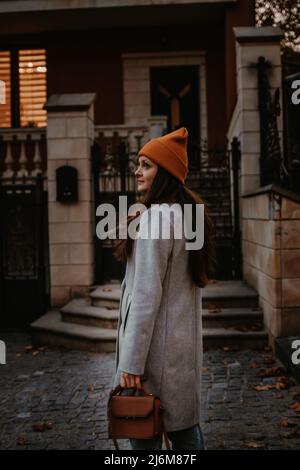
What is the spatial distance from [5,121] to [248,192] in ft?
33.3

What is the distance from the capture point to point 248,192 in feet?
26.6

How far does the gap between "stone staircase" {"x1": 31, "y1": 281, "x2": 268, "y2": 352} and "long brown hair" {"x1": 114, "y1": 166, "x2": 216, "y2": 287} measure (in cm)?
435

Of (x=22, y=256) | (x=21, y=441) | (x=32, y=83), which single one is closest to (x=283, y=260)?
(x=21, y=441)

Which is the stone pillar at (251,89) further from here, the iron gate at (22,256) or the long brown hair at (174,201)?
the long brown hair at (174,201)

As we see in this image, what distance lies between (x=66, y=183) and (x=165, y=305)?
640 cm

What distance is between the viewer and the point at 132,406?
244 centimetres

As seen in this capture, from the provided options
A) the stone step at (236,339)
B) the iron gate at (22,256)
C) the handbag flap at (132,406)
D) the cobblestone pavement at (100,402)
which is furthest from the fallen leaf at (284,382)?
the iron gate at (22,256)

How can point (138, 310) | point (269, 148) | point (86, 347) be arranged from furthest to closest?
point (269, 148)
point (86, 347)
point (138, 310)

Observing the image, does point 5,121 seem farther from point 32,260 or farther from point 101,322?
point 101,322

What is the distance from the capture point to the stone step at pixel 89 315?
7461 millimetres

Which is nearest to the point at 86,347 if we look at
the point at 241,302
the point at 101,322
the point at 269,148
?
the point at 101,322

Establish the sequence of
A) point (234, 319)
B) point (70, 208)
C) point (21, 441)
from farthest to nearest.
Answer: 1. point (70, 208)
2. point (234, 319)
3. point (21, 441)

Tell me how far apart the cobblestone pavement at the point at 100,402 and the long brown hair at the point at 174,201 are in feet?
6.28

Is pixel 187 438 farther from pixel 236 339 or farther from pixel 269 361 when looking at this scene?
pixel 236 339
